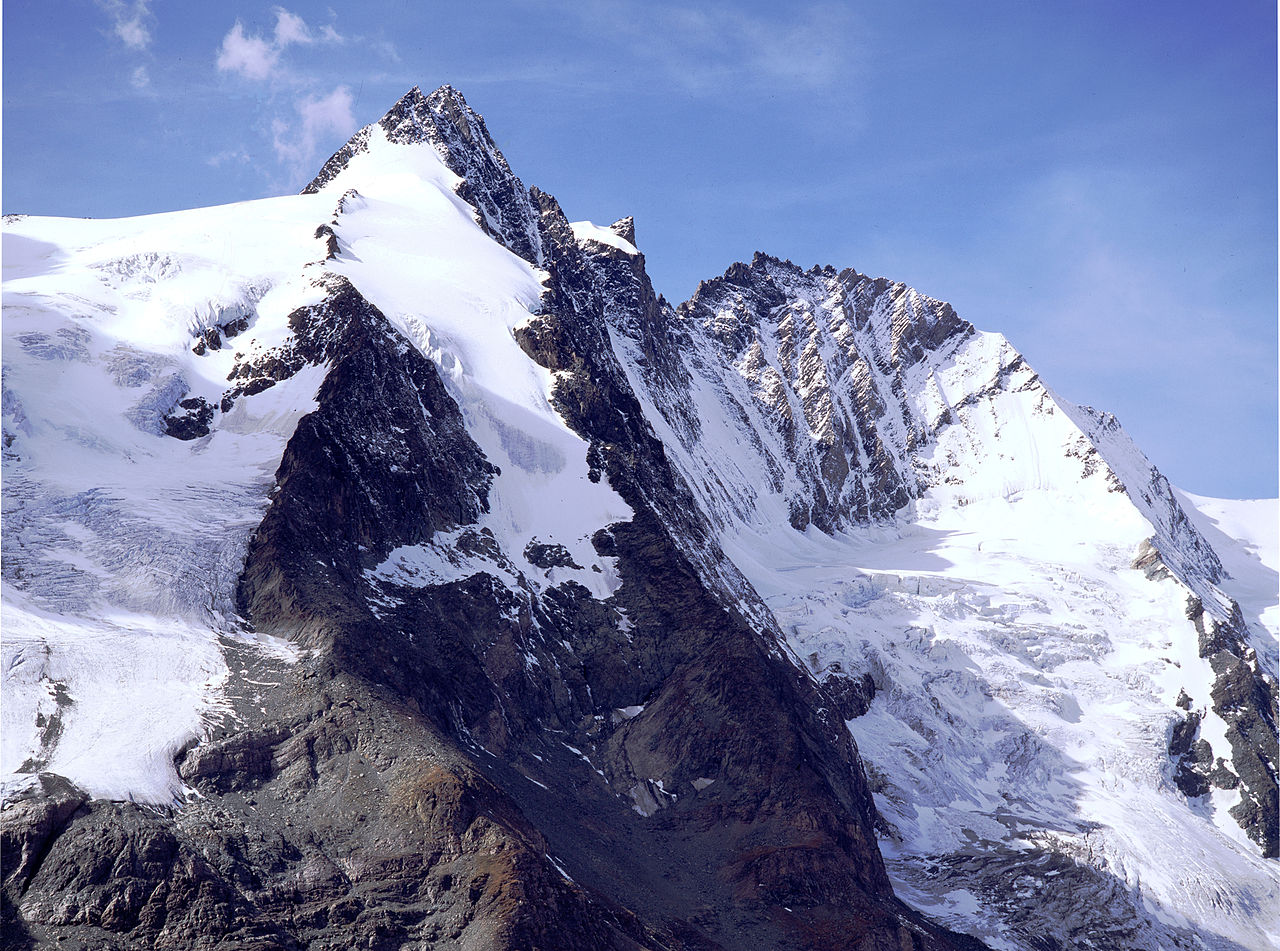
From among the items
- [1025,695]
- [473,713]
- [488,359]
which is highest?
[488,359]

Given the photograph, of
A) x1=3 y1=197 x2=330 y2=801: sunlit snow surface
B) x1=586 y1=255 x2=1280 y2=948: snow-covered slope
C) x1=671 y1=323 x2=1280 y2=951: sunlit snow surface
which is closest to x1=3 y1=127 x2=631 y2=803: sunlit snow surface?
x1=3 y1=197 x2=330 y2=801: sunlit snow surface

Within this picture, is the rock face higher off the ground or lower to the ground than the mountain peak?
lower

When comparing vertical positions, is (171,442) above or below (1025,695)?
above

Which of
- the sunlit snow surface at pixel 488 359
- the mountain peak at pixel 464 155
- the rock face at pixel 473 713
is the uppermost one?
the mountain peak at pixel 464 155

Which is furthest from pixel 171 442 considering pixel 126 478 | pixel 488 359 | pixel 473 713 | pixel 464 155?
pixel 464 155

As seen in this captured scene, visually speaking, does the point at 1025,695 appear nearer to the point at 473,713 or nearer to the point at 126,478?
the point at 473,713

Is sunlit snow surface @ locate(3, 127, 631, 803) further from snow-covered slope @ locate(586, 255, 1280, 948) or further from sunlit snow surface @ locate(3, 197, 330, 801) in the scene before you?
snow-covered slope @ locate(586, 255, 1280, 948)

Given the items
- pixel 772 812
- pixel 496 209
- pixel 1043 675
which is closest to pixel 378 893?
pixel 772 812

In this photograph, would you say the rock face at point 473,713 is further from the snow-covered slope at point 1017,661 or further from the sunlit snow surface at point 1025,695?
the sunlit snow surface at point 1025,695

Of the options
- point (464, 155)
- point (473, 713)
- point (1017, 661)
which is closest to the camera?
point (473, 713)

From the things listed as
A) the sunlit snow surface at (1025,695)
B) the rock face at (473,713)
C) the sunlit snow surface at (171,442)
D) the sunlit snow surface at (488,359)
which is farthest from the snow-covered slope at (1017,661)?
the sunlit snow surface at (171,442)
